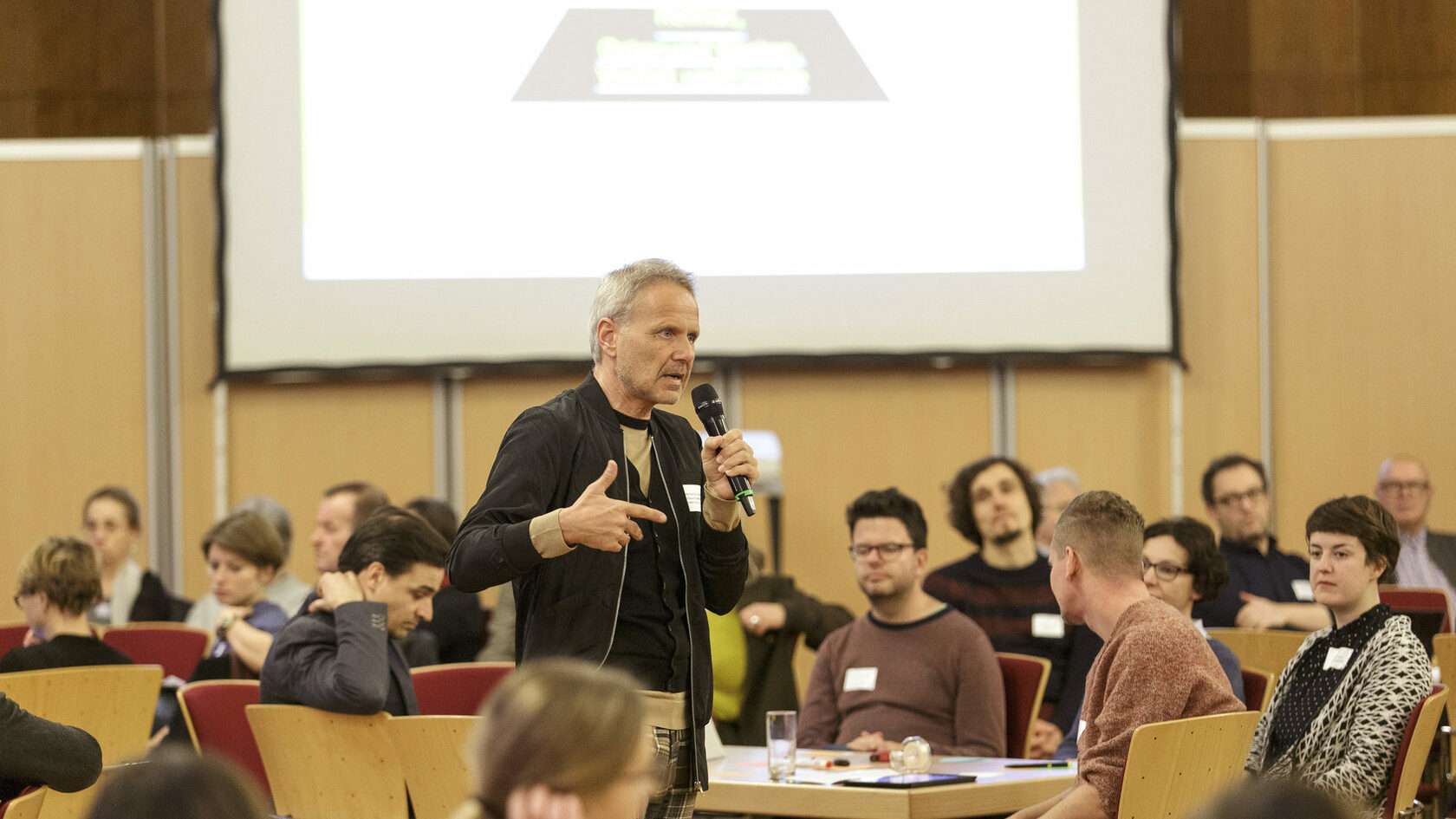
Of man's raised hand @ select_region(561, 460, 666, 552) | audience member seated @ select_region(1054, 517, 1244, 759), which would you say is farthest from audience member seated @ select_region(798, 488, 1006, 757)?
man's raised hand @ select_region(561, 460, 666, 552)

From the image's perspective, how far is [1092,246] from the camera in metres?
6.75

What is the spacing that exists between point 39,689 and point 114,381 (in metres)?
3.61

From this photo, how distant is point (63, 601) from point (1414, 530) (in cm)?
524

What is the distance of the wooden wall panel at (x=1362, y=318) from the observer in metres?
7.01

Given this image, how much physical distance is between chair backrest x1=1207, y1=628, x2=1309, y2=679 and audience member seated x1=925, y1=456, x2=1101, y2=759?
41 centimetres

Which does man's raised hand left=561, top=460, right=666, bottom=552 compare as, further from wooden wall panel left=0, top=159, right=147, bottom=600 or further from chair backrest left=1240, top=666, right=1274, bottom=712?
wooden wall panel left=0, top=159, right=147, bottom=600

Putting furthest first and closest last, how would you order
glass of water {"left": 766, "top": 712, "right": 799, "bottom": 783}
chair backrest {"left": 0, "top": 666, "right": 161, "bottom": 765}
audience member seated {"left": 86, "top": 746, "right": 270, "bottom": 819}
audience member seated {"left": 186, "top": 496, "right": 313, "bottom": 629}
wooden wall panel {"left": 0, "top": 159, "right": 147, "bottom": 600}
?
wooden wall panel {"left": 0, "top": 159, "right": 147, "bottom": 600}, audience member seated {"left": 186, "top": 496, "right": 313, "bottom": 629}, chair backrest {"left": 0, "top": 666, "right": 161, "bottom": 765}, glass of water {"left": 766, "top": 712, "right": 799, "bottom": 783}, audience member seated {"left": 86, "top": 746, "right": 270, "bottom": 819}

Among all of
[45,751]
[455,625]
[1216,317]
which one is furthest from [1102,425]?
[45,751]

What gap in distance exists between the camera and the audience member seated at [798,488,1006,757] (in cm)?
408

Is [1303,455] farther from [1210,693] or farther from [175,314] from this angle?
[175,314]

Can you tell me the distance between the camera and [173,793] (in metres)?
1.05

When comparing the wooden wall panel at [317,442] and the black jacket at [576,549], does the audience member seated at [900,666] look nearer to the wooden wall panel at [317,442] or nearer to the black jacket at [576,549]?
the black jacket at [576,549]

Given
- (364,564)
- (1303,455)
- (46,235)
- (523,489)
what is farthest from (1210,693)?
(46,235)

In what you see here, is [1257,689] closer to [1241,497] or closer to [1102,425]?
[1241,497]
